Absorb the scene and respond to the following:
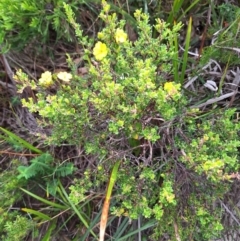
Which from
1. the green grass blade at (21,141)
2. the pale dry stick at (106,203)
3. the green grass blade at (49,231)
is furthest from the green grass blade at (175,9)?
the green grass blade at (49,231)

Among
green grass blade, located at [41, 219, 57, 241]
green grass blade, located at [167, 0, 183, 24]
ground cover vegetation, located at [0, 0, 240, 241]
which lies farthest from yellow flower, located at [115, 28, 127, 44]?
green grass blade, located at [41, 219, 57, 241]

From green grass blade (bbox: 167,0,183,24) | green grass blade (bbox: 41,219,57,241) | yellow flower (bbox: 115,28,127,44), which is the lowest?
green grass blade (bbox: 41,219,57,241)

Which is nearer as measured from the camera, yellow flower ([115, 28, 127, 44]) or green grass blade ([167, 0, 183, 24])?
yellow flower ([115, 28, 127, 44])

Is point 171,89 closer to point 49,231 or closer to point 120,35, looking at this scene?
point 120,35

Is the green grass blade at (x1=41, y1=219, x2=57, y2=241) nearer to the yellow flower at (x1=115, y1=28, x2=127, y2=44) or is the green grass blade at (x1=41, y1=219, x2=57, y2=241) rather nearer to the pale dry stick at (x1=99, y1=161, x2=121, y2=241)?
the pale dry stick at (x1=99, y1=161, x2=121, y2=241)

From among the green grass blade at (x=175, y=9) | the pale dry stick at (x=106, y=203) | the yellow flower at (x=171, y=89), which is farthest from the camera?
the green grass blade at (x=175, y=9)

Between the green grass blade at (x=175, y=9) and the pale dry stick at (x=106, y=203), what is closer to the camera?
the pale dry stick at (x=106, y=203)

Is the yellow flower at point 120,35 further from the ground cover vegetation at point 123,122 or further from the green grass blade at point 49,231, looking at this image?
the green grass blade at point 49,231

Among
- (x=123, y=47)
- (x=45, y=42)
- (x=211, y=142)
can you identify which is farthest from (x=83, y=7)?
(x=211, y=142)

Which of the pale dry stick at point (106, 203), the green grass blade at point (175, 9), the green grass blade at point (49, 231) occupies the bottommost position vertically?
the green grass blade at point (49, 231)
